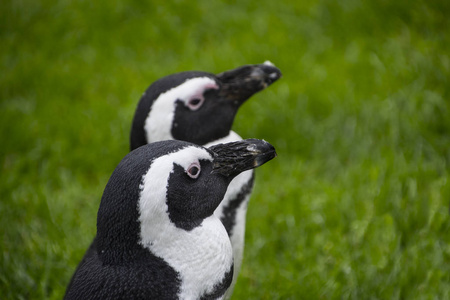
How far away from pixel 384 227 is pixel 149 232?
5.31ft

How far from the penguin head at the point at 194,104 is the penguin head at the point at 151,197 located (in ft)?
1.37

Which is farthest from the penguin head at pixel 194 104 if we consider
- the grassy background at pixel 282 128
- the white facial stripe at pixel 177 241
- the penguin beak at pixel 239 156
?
the grassy background at pixel 282 128

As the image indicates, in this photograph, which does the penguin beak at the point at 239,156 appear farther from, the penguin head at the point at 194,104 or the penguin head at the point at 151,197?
the penguin head at the point at 194,104

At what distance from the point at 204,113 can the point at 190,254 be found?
715 mm

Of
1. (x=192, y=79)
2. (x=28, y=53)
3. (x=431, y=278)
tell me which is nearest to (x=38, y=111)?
(x=28, y=53)

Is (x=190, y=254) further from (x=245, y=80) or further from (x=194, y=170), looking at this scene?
(x=245, y=80)

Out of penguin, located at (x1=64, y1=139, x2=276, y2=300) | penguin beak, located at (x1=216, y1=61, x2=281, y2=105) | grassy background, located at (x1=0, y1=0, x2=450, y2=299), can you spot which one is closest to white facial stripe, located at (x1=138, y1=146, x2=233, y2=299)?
penguin, located at (x1=64, y1=139, x2=276, y2=300)

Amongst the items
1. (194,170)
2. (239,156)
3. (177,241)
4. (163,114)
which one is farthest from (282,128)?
(177,241)

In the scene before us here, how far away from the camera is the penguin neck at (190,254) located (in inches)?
54.6

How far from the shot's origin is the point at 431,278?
234 cm

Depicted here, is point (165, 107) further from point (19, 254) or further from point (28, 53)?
point (28, 53)

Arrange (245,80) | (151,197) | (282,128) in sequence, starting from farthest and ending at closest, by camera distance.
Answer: (282,128)
(245,80)
(151,197)

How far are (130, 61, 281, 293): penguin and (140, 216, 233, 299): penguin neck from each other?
1.34 ft

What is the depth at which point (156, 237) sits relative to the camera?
4.57ft
